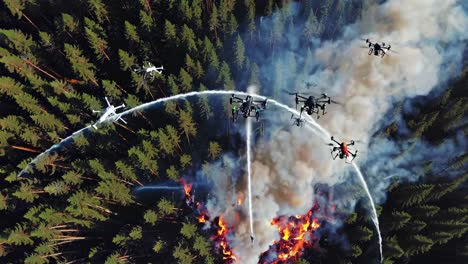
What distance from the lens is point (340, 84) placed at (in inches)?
1986

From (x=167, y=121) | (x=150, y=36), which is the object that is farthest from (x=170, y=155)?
(x=150, y=36)

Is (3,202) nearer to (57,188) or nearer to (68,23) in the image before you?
(57,188)

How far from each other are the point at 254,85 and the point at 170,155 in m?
12.5

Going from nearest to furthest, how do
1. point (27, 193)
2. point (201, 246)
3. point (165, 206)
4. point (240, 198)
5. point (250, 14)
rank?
point (201, 246)
point (165, 206)
point (240, 198)
point (27, 193)
point (250, 14)

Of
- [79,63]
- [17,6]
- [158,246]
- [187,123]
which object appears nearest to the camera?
[158,246]

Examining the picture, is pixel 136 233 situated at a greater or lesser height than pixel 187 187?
lesser

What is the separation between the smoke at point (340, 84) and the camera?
46.8 metres

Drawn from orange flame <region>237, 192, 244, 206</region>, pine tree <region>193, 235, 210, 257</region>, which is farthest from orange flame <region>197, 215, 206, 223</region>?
orange flame <region>237, 192, 244, 206</region>

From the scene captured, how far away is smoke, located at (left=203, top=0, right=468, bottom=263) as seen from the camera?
154 feet

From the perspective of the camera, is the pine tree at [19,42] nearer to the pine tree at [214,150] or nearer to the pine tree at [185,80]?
the pine tree at [185,80]

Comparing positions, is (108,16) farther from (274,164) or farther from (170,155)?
(274,164)

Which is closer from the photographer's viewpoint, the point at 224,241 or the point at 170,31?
the point at 224,241

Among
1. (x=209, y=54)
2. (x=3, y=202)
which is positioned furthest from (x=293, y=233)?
(x=3, y=202)

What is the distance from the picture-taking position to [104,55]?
51000mm
